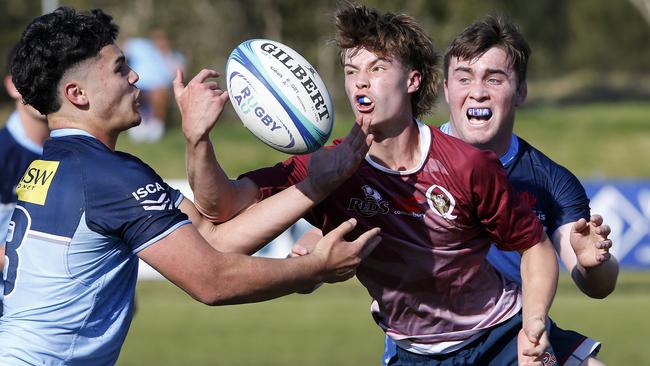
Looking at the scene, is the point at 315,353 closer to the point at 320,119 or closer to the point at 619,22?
the point at 320,119

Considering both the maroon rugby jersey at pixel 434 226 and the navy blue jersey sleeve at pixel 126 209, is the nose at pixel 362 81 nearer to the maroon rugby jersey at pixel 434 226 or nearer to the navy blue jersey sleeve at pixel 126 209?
the maroon rugby jersey at pixel 434 226

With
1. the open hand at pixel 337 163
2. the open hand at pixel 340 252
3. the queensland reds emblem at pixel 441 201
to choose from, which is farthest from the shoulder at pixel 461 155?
the open hand at pixel 340 252

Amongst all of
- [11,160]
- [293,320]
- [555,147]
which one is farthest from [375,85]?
[555,147]

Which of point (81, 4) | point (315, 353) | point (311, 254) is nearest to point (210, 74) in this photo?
point (311, 254)

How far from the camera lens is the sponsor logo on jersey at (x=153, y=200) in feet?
14.9

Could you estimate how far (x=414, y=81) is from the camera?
219 inches

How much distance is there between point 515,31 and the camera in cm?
639

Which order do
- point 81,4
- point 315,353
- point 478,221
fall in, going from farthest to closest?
point 81,4, point 315,353, point 478,221

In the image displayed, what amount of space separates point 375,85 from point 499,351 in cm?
150

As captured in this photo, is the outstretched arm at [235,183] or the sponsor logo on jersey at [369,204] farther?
the sponsor logo on jersey at [369,204]

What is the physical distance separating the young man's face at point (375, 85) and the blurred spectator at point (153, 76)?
16606 millimetres

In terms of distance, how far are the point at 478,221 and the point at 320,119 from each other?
95 cm

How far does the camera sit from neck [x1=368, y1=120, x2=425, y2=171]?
544 centimetres

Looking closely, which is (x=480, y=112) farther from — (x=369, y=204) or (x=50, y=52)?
(x=50, y=52)
